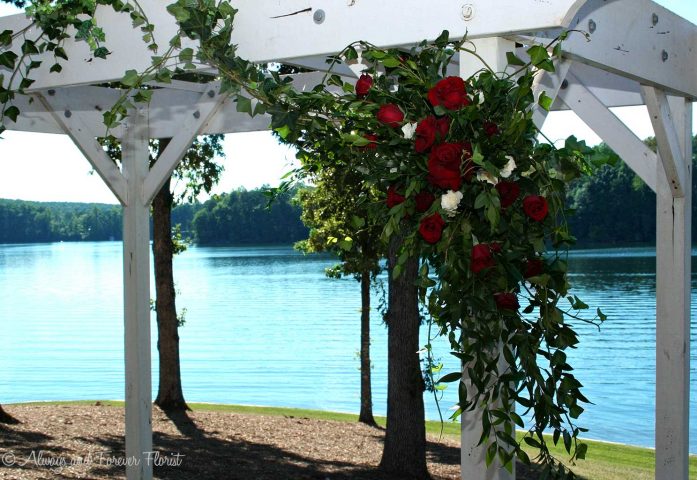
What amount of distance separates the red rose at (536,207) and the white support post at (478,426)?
52 centimetres

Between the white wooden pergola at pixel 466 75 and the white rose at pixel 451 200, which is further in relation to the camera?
the white wooden pergola at pixel 466 75

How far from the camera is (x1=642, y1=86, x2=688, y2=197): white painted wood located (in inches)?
135

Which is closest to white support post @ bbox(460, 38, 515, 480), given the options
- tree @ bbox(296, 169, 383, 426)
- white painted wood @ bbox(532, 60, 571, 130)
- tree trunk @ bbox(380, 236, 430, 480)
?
white painted wood @ bbox(532, 60, 571, 130)

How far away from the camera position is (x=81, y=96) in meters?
4.31

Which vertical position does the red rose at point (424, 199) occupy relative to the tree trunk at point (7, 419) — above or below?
above

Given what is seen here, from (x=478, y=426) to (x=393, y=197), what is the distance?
74 centimetres

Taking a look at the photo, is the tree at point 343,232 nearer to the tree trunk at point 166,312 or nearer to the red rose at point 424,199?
the tree trunk at point 166,312

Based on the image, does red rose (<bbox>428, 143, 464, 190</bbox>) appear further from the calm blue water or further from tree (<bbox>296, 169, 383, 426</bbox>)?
the calm blue water

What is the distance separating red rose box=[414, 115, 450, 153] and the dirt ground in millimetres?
4034

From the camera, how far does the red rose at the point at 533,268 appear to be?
82.0 inches

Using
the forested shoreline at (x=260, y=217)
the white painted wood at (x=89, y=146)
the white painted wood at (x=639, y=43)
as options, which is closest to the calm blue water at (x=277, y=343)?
the forested shoreline at (x=260, y=217)

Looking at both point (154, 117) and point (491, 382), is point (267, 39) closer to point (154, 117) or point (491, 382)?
point (491, 382)

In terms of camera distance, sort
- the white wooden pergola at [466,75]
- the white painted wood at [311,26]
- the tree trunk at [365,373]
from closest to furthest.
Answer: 1. the white painted wood at [311,26]
2. the white wooden pergola at [466,75]
3. the tree trunk at [365,373]

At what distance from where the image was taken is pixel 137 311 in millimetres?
4145
